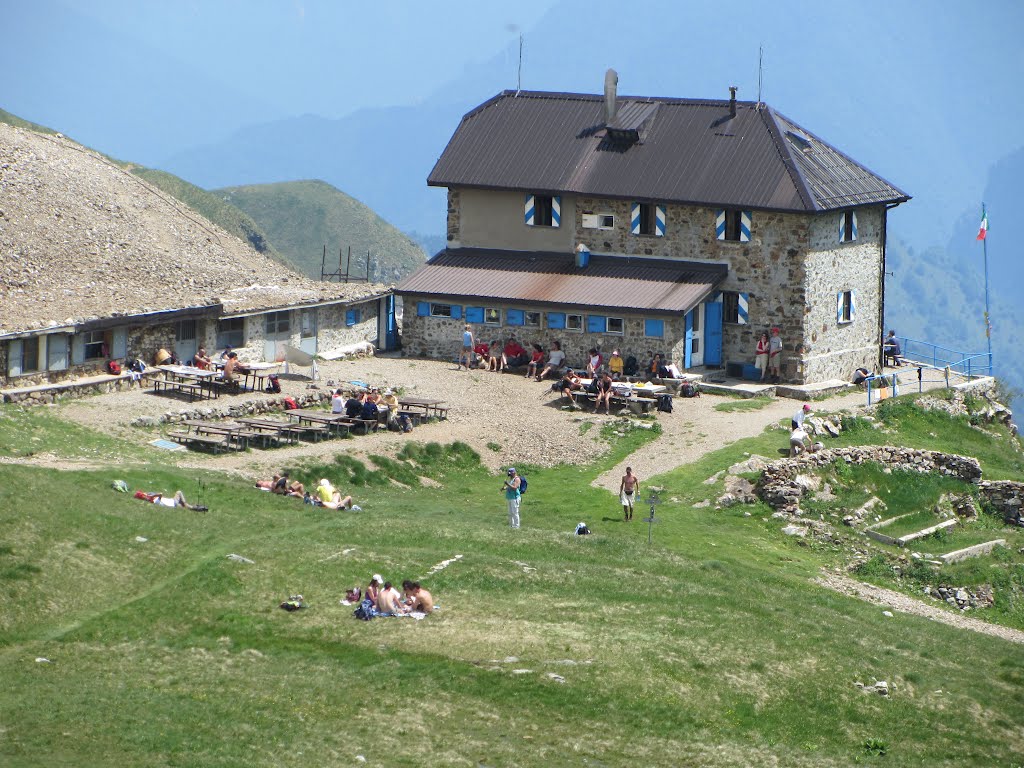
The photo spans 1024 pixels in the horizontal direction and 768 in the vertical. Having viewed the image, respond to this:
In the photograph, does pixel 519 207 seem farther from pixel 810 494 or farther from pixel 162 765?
pixel 162 765

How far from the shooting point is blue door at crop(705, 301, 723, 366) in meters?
55.5

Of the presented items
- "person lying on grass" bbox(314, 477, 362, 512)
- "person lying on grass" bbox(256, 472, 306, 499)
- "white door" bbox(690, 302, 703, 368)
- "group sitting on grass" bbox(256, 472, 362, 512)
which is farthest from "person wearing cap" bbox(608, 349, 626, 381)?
"person lying on grass" bbox(256, 472, 306, 499)

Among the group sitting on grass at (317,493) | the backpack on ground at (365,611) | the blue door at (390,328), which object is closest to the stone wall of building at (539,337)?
the blue door at (390,328)

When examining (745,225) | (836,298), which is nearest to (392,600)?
(745,225)

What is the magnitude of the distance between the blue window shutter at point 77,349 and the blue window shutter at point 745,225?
21116 millimetres

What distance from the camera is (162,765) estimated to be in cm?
2280

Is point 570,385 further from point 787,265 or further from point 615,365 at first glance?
point 787,265

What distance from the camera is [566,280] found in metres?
57.0

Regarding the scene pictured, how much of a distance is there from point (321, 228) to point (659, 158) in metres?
128

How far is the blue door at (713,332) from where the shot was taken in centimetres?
5553

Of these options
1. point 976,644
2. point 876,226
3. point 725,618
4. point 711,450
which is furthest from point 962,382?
point 725,618

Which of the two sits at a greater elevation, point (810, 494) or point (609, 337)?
point (609, 337)

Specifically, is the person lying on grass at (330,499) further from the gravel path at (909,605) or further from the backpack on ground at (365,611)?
the gravel path at (909,605)

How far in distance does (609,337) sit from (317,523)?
67.9ft
